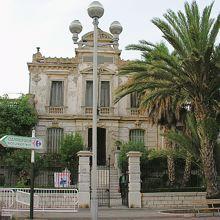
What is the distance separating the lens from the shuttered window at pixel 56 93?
33525 millimetres

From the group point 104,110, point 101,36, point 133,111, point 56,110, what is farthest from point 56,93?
point 133,111

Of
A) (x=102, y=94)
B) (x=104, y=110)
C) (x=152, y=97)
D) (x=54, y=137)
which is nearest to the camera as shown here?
(x=152, y=97)

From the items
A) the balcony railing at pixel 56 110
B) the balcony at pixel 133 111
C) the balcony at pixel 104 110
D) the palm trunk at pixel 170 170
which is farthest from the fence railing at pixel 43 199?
the balcony at pixel 133 111

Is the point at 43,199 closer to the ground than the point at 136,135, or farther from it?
closer to the ground

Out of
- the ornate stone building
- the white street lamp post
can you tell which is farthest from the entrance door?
the white street lamp post

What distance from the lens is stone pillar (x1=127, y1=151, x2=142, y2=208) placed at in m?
21.7

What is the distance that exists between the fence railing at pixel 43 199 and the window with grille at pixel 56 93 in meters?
14.0

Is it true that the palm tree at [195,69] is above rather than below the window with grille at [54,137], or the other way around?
above

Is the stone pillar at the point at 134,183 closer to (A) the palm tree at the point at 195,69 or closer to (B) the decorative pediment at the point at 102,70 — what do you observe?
(A) the palm tree at the point at 195,69

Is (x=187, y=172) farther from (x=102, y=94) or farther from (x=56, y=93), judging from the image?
(x=56, y=93)

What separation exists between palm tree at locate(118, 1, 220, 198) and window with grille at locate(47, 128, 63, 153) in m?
12.3

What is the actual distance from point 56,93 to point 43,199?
1500 centimetres

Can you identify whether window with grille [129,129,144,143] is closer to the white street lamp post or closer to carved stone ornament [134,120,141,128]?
carved stone ornament [134,120,141,128]

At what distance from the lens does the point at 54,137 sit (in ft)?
108
